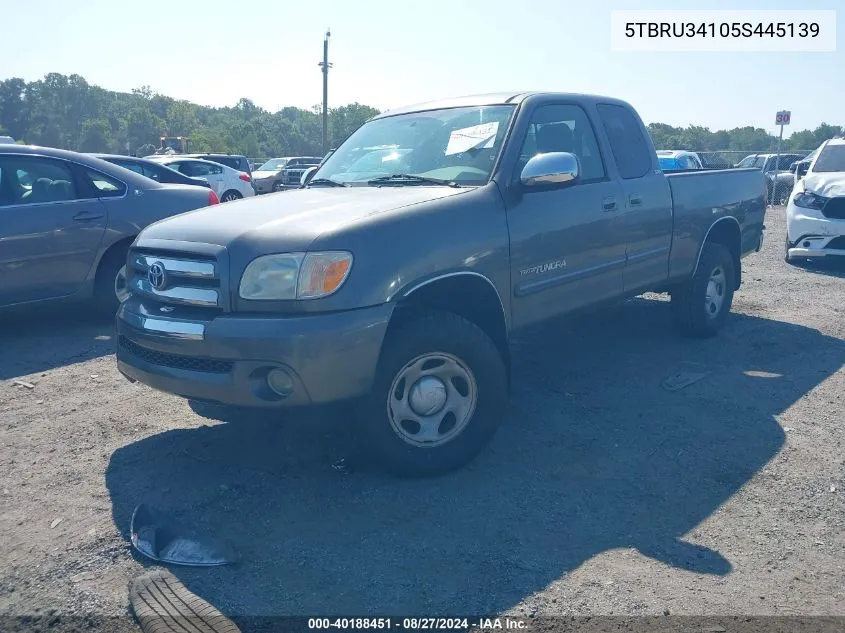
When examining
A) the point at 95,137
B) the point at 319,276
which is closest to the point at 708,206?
the point at 319,276

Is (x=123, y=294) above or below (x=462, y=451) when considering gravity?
above

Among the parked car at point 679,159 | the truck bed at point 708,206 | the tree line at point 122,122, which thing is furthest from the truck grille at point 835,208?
the tree line at point 122,122

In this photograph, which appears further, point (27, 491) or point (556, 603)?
point (27, 491)

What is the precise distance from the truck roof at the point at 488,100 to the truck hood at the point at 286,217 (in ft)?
3.09

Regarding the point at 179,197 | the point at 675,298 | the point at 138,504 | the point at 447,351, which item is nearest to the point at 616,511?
the point at 447,351

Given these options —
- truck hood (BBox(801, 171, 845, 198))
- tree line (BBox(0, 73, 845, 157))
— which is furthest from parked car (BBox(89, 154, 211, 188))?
tree line (BBox(0, 73, 845, 157))

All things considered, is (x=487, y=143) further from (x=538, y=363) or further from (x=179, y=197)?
(x=179, y=197)

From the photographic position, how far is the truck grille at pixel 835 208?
10445mm

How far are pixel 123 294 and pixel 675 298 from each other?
4.41 meters

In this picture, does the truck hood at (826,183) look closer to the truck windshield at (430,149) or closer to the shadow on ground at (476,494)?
the shadow on ground at (476,494)

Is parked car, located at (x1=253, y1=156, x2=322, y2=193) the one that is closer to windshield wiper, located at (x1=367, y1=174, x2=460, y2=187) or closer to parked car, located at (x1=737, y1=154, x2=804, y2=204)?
parked car, located at (x1=737, y1=154, x2=804, y2=204)

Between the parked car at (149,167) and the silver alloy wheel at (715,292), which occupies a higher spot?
the parked car at (149,167)

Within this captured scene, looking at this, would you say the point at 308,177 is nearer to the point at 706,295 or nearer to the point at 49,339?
the point at 49,339

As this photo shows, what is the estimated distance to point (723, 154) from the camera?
30.6 meters
